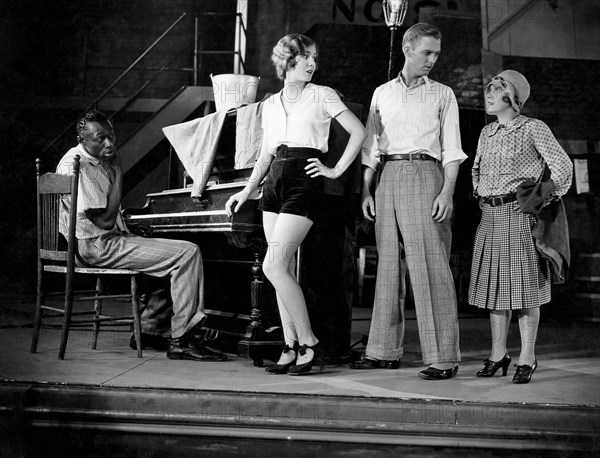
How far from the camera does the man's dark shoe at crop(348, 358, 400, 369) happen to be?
11.9 feet

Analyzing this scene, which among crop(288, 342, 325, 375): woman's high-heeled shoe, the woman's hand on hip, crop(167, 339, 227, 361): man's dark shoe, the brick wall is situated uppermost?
the brick wall

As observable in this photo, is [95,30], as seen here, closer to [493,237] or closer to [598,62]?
[598,62]

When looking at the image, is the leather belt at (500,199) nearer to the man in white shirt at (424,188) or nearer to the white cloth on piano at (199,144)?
the man in white shirt at (424,188)

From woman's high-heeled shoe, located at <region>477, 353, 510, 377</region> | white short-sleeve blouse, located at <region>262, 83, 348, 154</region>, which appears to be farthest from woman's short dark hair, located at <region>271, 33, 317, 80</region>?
woman's high-heeled shoe, located at <region>477, 353, 510, 377</region>

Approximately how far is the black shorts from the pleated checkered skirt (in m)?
0.94

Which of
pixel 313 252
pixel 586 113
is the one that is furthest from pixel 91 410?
pixel 586 113

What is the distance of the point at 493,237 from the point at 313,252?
0.97 meters

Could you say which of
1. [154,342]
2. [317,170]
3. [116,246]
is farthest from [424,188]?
[154,342]

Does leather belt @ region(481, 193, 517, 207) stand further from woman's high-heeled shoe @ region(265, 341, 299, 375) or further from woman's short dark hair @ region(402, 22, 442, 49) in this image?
woman's high-heeled shoe @ region(265, 341, 299, 375)

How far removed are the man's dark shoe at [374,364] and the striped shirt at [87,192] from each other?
1.57 metres

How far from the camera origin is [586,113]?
868cm

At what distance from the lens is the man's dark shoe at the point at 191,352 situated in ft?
12.7

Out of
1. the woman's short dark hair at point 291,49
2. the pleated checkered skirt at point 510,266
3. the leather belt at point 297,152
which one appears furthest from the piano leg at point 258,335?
the pleated checkered skirt at point 510,266

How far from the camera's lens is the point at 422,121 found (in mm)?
3398
